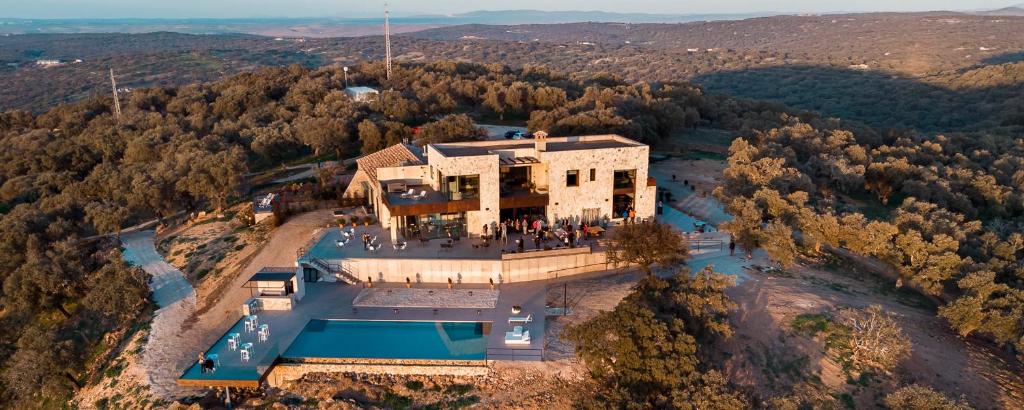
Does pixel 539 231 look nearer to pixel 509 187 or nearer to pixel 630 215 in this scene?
pixel 509 187

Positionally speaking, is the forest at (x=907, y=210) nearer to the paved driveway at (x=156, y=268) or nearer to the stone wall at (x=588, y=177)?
the stone wall at (x=588, y=177)

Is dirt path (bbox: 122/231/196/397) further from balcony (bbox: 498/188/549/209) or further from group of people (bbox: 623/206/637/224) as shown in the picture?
group of people (bbox: 623/206/637/224)

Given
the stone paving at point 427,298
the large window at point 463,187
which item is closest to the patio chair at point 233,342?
the stone paving at point 427,298

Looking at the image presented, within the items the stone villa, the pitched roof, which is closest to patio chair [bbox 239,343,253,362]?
the stone villa

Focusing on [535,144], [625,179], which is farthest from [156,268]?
[625,179]

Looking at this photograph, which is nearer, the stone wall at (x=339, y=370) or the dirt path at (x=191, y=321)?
the stone wall at (x=339, y=370)

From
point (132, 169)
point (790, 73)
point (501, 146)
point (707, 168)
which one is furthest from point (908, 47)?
point (132, 169)
